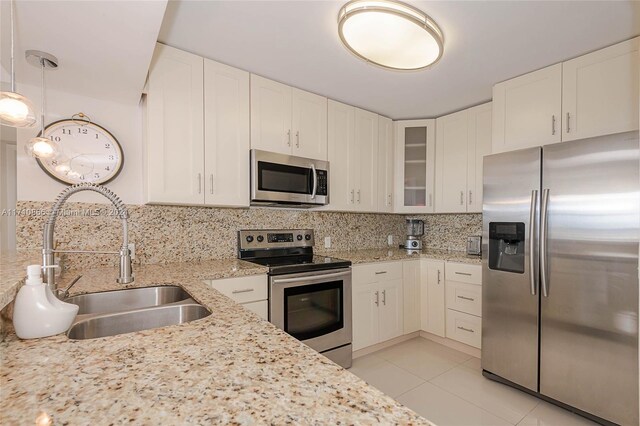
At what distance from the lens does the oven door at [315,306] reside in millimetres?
2125

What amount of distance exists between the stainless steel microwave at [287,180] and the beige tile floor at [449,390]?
1.52 metres

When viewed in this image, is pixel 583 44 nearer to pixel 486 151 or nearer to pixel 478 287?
pixel 486 151

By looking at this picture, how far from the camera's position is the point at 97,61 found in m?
1.53

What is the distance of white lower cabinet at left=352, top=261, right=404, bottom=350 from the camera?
264 cm

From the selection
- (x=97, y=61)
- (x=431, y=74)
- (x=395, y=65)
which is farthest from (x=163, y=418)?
(x=431, y=74)

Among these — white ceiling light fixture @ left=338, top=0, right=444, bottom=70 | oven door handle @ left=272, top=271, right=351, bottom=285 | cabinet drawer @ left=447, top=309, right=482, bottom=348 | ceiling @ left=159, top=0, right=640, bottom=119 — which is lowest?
cabinet drawer @ left=447, top=309, right=482, bottom=348

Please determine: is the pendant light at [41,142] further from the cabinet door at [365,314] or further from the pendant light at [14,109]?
the cabinet door at [365,314]

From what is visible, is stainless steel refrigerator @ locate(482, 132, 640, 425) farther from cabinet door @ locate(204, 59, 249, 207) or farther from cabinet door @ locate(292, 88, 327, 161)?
cabinet door @ locate(204, 59, 249, 207)

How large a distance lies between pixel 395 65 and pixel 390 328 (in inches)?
89.8

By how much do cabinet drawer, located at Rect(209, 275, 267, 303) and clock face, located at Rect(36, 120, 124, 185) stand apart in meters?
1.11

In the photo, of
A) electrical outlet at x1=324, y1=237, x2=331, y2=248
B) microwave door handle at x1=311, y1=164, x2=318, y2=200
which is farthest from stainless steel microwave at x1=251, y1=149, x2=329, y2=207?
electrical outlet at x1=324, y1=237, x2=331, y2=248

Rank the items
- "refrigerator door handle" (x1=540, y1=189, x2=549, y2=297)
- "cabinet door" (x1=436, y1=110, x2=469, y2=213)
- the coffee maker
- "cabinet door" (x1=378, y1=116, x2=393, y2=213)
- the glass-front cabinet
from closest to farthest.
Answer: "refrigerator door handle" (x1=540, y1=189, x2=549, y2=297) → "cabinet door" (x1=436, y1=110, x2=469, y2=213) → "cabinet door" (x1=378, y1=116, x2=393, y2=213) → the glass-front cabinet → the coffee maker

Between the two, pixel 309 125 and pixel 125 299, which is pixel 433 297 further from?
pixel 125 299

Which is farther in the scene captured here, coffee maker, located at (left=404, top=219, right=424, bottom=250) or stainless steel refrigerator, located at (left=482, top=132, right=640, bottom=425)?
coffee maker, located at (left=404, top=219, right=424, bottom=250)
